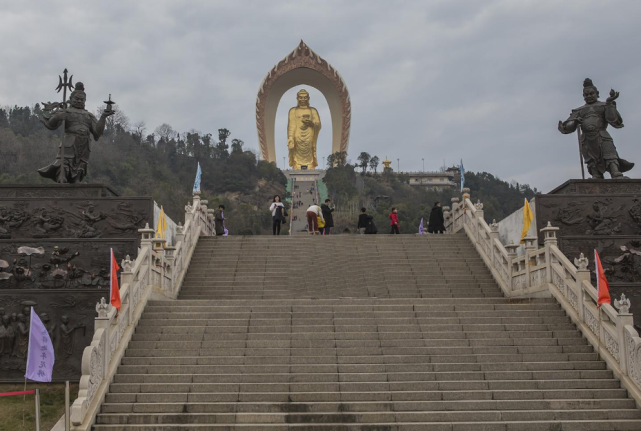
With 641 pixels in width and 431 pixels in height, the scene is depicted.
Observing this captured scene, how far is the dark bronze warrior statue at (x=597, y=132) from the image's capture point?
1370 cm

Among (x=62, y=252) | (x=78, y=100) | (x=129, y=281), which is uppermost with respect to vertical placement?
(x=78, y=100)

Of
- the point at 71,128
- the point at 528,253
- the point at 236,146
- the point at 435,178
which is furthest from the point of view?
the point at 435,178

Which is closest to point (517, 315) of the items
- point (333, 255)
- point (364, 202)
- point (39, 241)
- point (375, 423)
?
point (375, 423)

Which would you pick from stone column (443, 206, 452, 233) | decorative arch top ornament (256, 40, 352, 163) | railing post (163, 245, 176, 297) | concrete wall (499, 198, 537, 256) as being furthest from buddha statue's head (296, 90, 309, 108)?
railing post (163, 245, 176, 297)

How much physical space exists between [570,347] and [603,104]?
22.7 ft

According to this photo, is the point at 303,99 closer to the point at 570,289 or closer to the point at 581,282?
the point at 570,289

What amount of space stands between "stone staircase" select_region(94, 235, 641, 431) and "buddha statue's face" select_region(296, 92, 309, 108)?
2799 cm

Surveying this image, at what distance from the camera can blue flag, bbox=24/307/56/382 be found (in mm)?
7562

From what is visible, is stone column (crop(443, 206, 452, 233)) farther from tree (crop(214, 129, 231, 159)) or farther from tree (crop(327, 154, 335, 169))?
tree (crop(214, 129, 231, 159))

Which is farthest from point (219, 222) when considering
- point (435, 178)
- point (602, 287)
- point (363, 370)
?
point (435, 178)

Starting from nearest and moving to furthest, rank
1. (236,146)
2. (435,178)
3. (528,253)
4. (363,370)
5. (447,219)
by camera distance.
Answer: (363,370), (528,253), (447,219), (236,146), (435,178)

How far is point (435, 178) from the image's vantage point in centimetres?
7369

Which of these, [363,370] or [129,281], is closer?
[363,370]

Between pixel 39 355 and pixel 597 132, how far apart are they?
1111 cm
